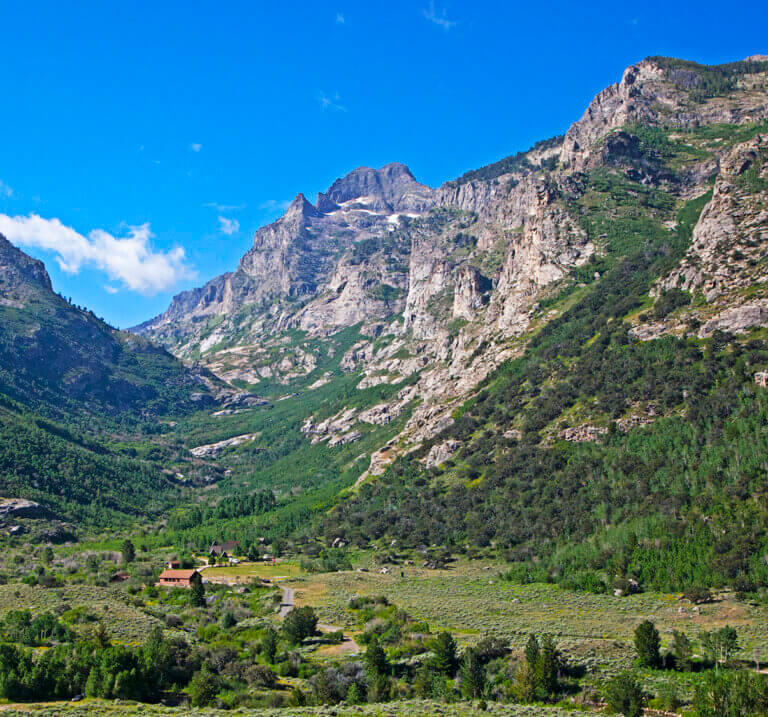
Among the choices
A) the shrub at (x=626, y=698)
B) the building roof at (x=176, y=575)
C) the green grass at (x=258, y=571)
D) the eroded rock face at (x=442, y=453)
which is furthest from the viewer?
the eroded rock face at (x=442, y=453)

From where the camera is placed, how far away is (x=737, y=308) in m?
130

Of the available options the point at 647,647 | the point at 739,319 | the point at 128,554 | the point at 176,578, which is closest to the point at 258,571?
the point at 176,578

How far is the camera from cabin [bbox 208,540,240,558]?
136625 mm

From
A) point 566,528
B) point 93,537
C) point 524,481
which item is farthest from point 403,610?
point 93,537

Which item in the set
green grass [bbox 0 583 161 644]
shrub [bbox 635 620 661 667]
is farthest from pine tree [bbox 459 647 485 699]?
green grass [bbox 0 583 161 644]

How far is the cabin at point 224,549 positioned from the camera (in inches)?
5379

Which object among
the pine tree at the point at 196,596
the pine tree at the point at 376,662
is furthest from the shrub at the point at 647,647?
the pine tree at the point at 196,596

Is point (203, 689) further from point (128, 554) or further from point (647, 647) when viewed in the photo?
point (128, 554)

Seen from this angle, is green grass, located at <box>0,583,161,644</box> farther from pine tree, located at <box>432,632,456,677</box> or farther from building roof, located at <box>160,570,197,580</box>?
pine tree, located at <box>432,632,456,677</box>

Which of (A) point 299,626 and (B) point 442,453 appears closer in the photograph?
(A) point 299,626

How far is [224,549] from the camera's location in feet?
477

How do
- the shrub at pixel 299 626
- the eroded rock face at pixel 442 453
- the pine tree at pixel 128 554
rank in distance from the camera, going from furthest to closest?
the eroded rock face at pixel 442 453 < the pine tree at pixel 128 554 < the shrub at pixel 299 626

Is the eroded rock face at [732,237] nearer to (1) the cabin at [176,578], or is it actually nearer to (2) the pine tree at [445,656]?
(2) the pine tree at [445,656]

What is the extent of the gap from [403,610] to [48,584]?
5345 centimetres
